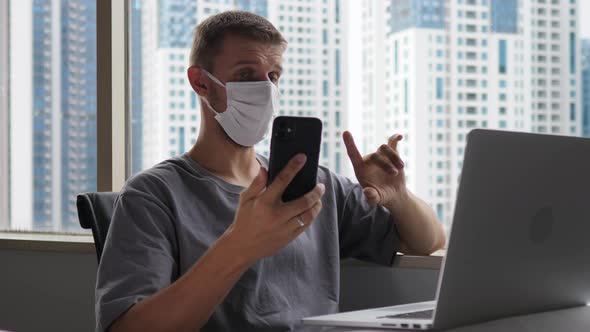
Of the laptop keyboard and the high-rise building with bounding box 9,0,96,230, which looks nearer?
the laptop keyboard

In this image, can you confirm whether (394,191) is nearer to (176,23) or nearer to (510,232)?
(510,232)

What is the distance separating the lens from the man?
127 centimetres

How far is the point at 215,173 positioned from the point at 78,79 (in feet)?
3.94

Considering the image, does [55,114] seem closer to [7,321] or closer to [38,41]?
[38,41]

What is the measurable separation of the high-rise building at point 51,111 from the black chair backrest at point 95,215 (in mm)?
981

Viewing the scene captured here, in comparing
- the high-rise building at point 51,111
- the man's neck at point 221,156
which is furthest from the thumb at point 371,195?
the high-rise building at point 51,111

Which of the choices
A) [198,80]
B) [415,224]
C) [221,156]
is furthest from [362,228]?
[198,80]

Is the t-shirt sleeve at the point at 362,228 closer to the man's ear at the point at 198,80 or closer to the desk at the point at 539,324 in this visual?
the man's ear at the point at 198,80

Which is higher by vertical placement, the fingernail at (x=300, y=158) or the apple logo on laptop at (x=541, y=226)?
the fingernail at (x=300, y=158)

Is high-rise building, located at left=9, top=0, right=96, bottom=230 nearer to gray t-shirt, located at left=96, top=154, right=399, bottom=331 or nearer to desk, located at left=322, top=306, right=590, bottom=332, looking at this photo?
gray t-shirt, located at left=96, top=154, right=399, bottom=331

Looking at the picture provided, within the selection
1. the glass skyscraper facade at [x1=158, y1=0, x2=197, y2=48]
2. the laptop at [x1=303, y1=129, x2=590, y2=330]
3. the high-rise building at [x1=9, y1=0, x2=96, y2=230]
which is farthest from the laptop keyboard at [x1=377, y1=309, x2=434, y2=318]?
the high-rise building at [x1=9, y1=0, x2=96, y2=230]

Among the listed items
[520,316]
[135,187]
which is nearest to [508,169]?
[520,316]

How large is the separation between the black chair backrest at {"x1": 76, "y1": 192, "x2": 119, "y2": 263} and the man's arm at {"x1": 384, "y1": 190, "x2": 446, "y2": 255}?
0.62 m

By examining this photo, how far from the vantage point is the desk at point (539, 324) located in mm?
1075
